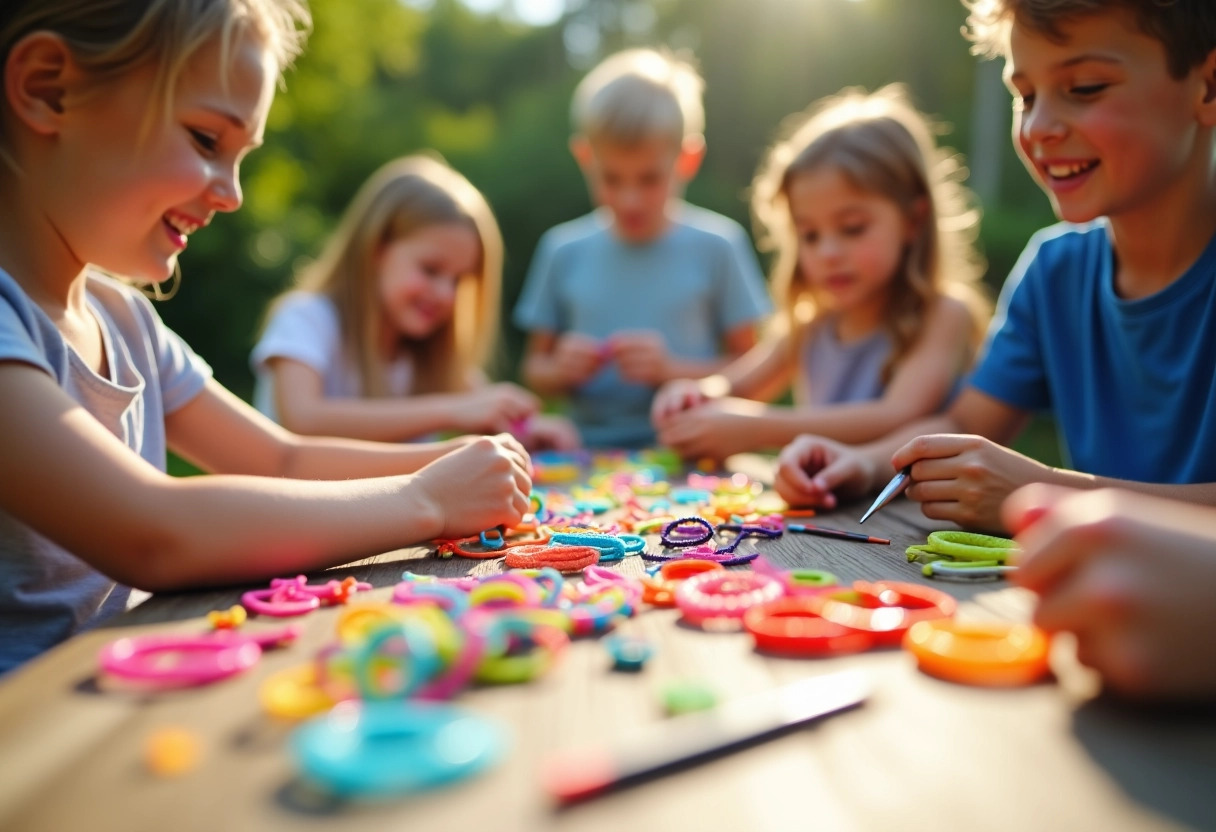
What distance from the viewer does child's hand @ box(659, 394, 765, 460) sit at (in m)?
2.11

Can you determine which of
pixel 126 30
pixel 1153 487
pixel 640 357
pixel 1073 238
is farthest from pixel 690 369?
pixel 126 30

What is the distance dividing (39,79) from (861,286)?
1.85m

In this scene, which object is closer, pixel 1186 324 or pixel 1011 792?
pixel 1011 792

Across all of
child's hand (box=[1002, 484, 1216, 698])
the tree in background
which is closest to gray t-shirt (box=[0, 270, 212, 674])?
child's hand (box=[1002, 484, 1216, 698])

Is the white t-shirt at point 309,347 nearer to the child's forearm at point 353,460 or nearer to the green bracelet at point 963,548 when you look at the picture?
the child's forearm at point 353,460

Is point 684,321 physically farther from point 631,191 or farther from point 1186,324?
point 1186,324

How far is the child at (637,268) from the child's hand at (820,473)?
4.36 feet

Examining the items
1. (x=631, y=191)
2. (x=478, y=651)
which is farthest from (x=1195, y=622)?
(x=631, y=191)

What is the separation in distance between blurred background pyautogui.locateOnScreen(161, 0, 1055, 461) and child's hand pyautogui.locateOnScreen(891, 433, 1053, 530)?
5497 mm

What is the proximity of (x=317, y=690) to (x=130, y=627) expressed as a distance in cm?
30

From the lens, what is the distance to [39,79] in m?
1.20

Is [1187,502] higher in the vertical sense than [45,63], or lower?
lower

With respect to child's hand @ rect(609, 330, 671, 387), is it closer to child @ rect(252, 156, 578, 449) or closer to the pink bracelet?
child @ rect(252, 156, 578, 449)

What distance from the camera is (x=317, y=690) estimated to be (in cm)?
69
